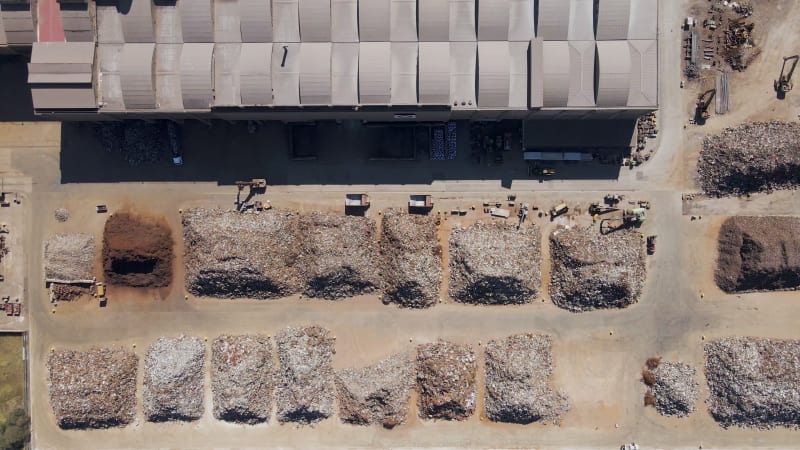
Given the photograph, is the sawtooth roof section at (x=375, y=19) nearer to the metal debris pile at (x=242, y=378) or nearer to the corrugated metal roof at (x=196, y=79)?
the corrugated metal roof at (x=196, y=79)

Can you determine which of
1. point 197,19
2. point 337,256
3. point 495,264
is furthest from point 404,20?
point 495,264

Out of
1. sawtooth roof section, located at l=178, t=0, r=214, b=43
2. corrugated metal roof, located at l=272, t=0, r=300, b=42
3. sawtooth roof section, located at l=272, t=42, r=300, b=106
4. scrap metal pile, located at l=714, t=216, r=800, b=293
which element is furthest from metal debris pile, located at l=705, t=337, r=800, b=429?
sawtooth roof section, located at l=178, t=0, r=214, b=43

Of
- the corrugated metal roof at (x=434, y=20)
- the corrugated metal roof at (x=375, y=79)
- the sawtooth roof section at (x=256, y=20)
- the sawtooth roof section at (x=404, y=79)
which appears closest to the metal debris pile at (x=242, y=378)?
the corrugated metal roof at (x=375, y=79)

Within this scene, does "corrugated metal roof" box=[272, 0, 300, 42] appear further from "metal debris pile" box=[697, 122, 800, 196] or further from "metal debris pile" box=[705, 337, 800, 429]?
"metal debris pile" box=[705, 337, 800, 429]

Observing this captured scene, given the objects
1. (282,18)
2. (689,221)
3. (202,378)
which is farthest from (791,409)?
(282,18)

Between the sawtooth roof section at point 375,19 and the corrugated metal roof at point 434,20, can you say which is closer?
the corrugated metal roof at point 434,20
